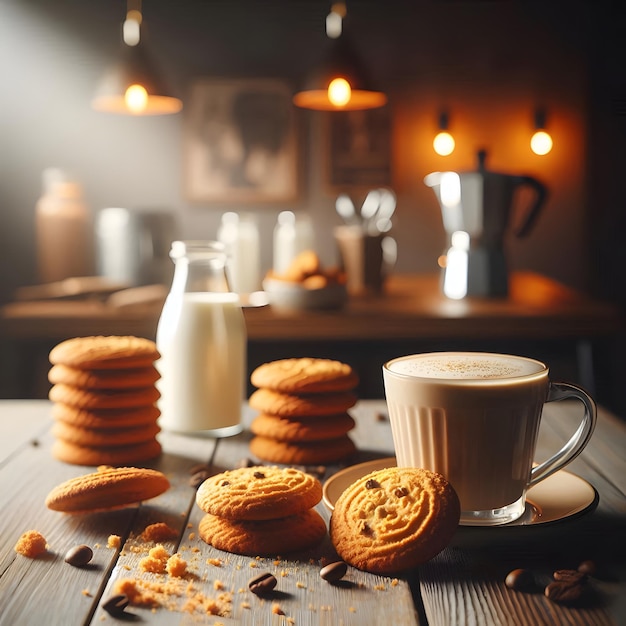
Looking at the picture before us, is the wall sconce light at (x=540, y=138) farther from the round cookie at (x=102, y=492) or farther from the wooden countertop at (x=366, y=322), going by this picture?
the round cookie at (x=102, y=492)

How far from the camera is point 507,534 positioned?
30.6 inches

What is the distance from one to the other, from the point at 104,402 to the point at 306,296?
4.87 ft

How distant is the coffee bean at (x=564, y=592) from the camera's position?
0.63m

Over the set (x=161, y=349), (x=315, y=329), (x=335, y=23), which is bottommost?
(x=315, y=329)

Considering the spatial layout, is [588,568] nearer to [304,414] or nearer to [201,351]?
[304,414]

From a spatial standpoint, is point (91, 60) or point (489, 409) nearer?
point (489, 409)

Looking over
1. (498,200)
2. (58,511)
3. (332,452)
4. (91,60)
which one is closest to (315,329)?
(498,200)

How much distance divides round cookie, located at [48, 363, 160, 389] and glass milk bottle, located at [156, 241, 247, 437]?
7.1 inches

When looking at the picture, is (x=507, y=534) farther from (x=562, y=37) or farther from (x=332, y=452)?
(x=562, y=37)

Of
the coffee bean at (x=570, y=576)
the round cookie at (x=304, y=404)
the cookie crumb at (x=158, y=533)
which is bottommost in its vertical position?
the cookie crumb at (x=158, y=533)

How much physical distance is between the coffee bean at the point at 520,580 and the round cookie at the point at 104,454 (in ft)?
1.83

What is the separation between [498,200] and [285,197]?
1.52 meters

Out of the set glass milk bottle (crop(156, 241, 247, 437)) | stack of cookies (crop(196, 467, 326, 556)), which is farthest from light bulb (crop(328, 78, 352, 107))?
stack of cookies (crop(196, 467, 326, 556))

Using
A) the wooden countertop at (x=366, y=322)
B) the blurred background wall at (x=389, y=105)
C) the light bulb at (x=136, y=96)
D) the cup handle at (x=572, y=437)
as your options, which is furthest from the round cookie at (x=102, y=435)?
the blurred background wall at (x=389, y=105)
